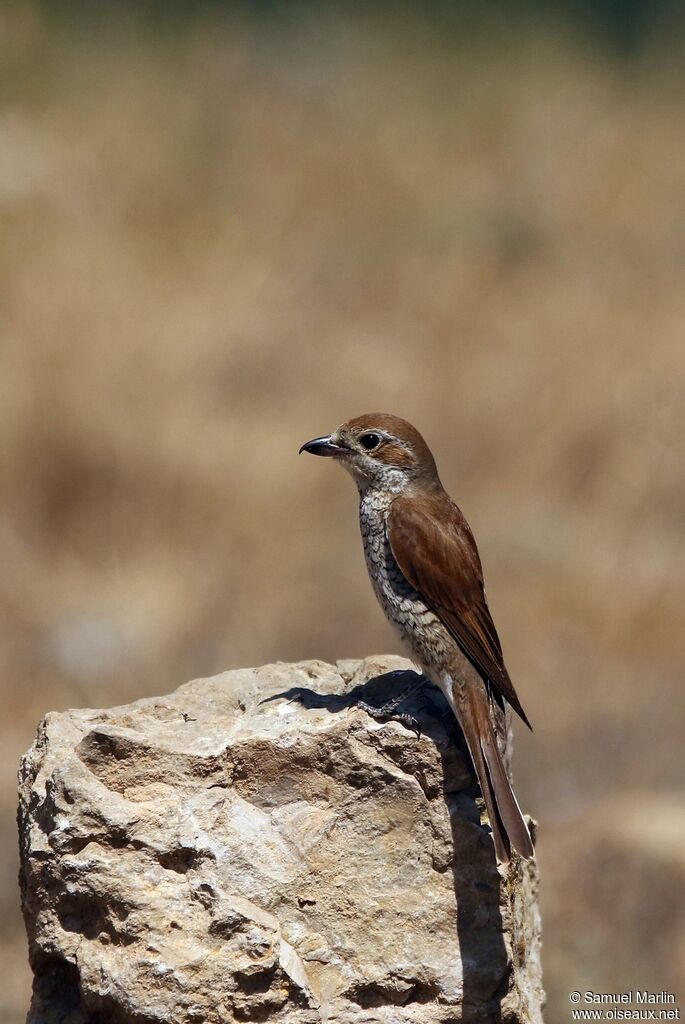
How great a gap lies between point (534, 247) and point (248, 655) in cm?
787

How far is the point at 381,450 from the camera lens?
5117 millimetres

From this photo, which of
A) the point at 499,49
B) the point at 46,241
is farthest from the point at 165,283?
the point at 499,49

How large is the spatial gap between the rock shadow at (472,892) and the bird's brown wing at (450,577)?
0.96 ft

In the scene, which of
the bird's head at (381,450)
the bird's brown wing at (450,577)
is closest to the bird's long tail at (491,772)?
the bird's brown wing at (450,577)

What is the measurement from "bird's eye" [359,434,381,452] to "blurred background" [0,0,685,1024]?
319cm

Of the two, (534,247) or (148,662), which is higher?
(534,247)

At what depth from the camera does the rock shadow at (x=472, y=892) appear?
413 centimetres

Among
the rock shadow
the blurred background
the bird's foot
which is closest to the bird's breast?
the bird's foot

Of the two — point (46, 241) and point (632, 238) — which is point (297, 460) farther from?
point (632, 238)

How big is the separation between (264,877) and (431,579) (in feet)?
3.93

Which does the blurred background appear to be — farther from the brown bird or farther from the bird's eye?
the bird's eye

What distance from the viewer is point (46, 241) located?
14.0 meters

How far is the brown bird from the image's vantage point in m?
4.40

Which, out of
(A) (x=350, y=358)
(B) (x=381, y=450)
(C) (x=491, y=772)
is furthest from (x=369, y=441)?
(A) (x=350, y=358)
